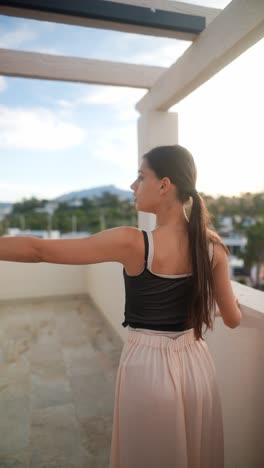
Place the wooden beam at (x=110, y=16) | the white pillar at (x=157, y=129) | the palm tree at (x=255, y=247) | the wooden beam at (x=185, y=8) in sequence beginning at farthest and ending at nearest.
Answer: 1. the palm tree at (x=255, y=247)
2. the white pillar at (x=157, y=129)
3. the wooden beam at (x=185, y=8)
4. the wooden beam at (x=110, y=16)

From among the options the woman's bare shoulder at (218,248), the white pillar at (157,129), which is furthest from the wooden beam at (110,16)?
the woman's bare shoulder at (218,248)

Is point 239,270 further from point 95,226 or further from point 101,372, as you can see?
point 101,372

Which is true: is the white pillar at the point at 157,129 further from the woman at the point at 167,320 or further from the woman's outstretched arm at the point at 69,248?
the woman's outstretched arm at the point at 69,248

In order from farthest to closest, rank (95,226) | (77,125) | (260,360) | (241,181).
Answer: (95,226), (77,125), (241,181), (260,360)

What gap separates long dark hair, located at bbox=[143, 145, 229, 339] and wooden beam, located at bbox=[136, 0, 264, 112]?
72cm

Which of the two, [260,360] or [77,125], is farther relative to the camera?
[77,125]

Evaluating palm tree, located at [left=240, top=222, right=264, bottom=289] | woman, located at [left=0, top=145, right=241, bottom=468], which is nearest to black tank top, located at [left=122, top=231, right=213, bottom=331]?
woman, located at [left=0, top=145, right=241, bottom=468]

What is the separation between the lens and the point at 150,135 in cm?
281

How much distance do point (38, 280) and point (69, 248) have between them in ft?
16.2

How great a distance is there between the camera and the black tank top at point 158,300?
3.20 ft

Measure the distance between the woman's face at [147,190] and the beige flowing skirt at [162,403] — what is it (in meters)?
0.35

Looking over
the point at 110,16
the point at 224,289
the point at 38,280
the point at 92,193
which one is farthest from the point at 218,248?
the point at 92,193

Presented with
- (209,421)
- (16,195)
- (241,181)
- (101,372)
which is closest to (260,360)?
(209,421)

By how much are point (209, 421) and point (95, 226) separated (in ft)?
140
